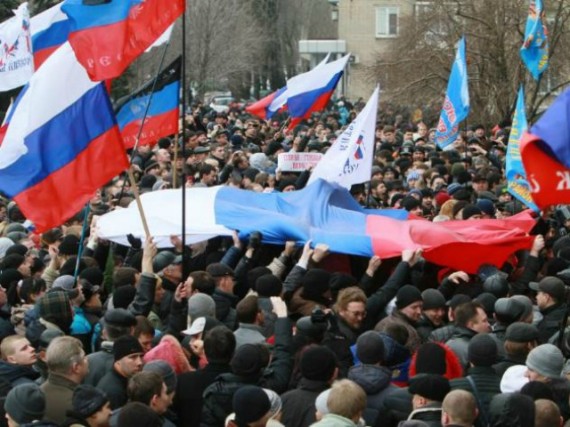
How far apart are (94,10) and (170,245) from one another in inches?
105

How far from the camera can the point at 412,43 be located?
3097cm

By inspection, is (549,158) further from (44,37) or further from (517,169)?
(44,37)

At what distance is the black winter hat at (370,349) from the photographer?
26.3ft

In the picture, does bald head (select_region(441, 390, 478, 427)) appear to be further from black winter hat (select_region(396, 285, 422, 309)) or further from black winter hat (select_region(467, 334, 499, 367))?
black winter hat (select_region(396, 285, 422, 309))

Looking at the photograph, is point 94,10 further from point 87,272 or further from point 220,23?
point 220,23

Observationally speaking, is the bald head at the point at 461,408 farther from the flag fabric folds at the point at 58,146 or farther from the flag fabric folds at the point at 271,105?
the flag fabric folds at the point at 271,105

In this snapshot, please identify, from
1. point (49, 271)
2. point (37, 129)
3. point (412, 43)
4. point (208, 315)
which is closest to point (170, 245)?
point (49, 271)

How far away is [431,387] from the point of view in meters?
7.27

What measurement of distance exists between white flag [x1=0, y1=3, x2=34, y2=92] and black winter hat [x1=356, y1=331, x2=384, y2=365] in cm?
1042

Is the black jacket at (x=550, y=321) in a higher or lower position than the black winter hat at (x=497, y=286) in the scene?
lower

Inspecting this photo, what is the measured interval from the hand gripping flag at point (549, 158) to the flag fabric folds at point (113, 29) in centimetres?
373

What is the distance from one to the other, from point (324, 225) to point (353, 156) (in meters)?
1.75

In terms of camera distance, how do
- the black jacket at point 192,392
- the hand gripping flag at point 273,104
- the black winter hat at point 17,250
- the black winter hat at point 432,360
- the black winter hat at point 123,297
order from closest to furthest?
1. the black winter hat at point 432,360
2. the black jacket at point 192,392
3. the black winter hat at point 123,297
4. the black winter hat at point 17,250
5. the hand gripping flag at point 273,104

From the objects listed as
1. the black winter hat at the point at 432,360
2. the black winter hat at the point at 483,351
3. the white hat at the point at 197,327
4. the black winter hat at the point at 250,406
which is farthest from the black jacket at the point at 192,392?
the black winter hat at the point at 483,351
